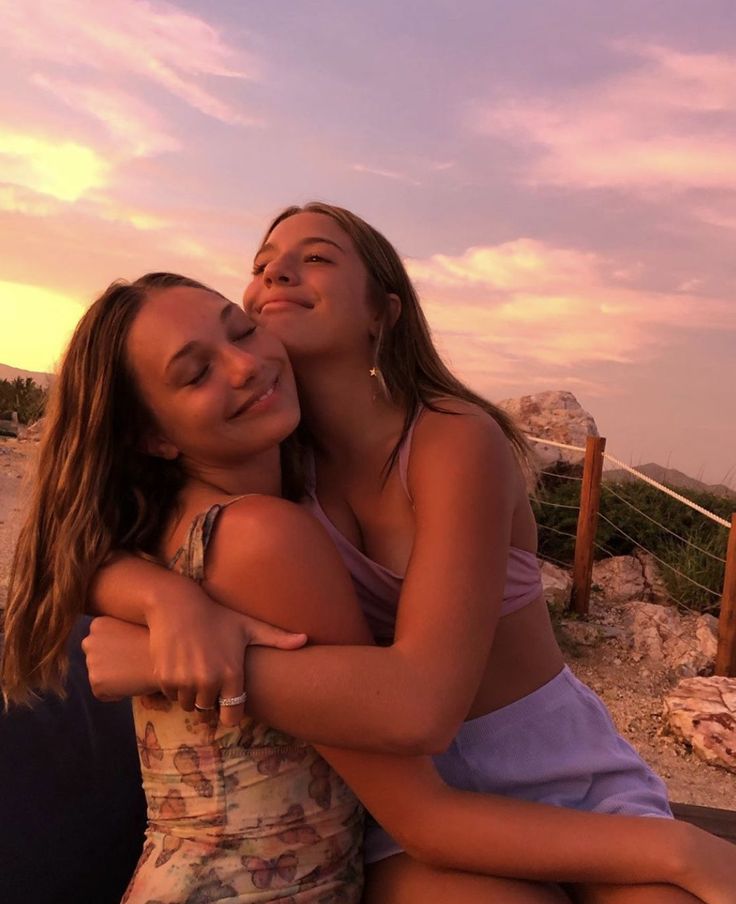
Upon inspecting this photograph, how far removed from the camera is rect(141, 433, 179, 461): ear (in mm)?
1765

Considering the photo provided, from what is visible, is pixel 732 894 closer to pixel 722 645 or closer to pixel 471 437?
pixel 471 437

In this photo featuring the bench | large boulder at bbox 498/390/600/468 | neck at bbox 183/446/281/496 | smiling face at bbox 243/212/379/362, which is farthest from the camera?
large boulder at bbox 498/390/600/468

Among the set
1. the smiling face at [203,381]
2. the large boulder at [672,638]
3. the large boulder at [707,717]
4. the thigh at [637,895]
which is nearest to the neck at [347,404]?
the smiling face at [203,381]

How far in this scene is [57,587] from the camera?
1.68 meters

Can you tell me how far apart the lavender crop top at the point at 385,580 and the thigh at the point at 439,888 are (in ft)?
1.37

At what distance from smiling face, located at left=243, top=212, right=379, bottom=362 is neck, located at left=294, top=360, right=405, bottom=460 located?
0.15 feet

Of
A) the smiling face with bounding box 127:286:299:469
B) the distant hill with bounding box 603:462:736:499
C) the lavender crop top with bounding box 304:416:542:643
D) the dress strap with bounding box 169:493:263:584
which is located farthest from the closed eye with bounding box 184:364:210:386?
the distant hill with bounding box 603:462:736:499

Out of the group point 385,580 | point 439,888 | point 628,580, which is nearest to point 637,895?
point 439,888

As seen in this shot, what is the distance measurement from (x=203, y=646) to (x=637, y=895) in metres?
0.80

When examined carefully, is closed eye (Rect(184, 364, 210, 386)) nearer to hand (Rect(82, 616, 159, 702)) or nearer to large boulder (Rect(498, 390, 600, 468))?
hand (Rect(82, 616, 159, 702))

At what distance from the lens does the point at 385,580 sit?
1.77 m

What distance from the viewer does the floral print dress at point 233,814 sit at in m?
1.50

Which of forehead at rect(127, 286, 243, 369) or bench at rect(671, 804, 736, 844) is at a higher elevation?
forehead at rect(127, 286, 243, 369)

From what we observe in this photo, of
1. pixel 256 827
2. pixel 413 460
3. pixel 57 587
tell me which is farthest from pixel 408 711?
pixel 57 587
